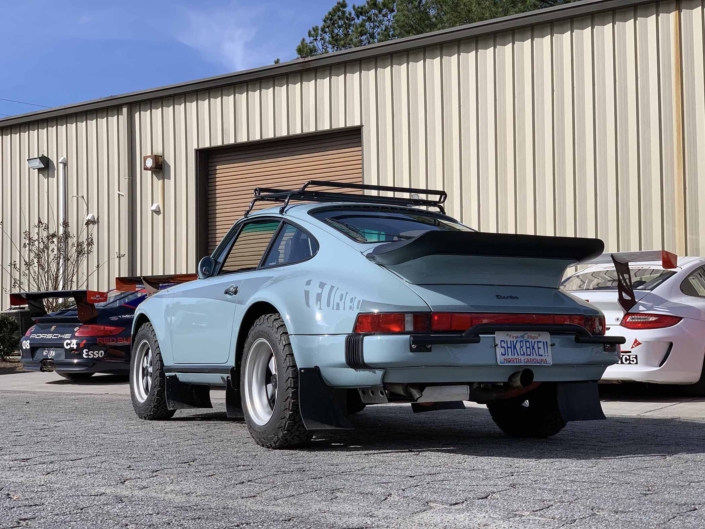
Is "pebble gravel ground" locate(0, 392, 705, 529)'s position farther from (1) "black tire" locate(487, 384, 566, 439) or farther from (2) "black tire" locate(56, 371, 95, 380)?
(2) "black tire" locate(56, 371, 95, 380)

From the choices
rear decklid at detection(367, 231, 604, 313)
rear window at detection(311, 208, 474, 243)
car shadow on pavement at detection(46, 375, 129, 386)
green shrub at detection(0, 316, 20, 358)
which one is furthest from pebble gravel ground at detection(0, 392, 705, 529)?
green shrub at detection(0, 316, 20, 358)

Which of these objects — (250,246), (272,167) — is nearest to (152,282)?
(250,246)

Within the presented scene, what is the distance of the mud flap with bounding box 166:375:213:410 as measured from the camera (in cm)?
774

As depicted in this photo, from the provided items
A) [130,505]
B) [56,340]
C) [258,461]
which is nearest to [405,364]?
[258,461]

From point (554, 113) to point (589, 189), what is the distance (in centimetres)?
134

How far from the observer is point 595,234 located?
49.8 feet

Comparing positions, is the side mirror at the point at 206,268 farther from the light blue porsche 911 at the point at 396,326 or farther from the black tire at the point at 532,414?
the black tire at the point at 532,414

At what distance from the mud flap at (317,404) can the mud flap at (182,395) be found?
2.08 meters

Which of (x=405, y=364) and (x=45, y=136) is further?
(x=45, y=136)

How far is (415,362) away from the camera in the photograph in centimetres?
553

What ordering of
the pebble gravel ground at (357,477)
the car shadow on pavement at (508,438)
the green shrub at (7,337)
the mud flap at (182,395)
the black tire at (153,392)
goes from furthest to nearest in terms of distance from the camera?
the green shrub at (7,337) < the black tire at (153,392) < the mud flap at (182,395) < the car shadow on pavement at (508,438) < the pebble gravel ground at (357,477)

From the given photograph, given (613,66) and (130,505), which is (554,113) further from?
(130,505)

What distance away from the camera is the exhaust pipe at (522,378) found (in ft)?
19.1

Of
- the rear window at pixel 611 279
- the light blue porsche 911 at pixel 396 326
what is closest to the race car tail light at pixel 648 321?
the rear window at pixel 611 279
